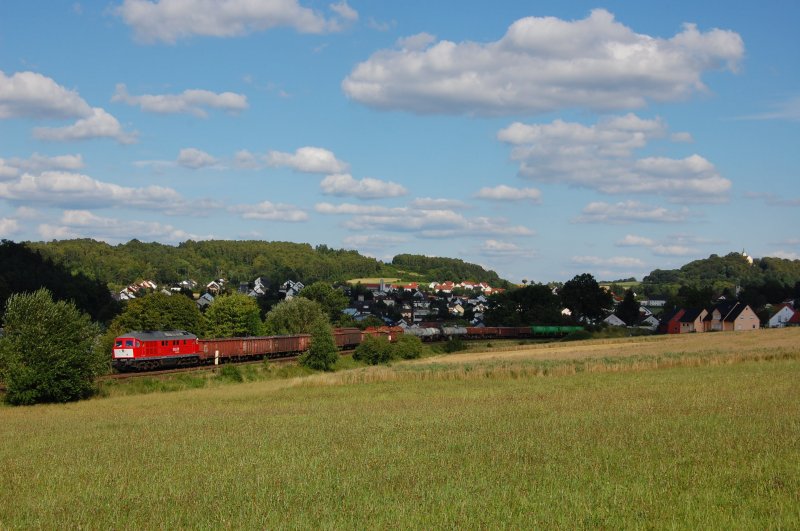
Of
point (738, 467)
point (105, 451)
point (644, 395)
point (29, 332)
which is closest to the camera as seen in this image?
point (738, 467)

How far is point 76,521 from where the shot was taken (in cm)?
1384

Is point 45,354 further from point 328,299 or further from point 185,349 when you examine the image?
point 328,299

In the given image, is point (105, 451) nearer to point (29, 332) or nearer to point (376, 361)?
point (29, 332)

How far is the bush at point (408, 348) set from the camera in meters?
79.0

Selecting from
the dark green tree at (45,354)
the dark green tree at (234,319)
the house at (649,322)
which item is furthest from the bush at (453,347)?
the house at (649,322)

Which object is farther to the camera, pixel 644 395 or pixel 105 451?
pixel 644 395

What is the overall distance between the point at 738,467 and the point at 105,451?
16.4 meters

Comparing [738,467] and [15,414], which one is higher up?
[738,467]

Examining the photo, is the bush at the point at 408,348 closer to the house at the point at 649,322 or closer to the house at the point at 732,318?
the house at the point at 732,318

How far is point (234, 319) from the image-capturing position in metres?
107

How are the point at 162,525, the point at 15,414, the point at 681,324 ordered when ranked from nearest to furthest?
the point at 162,525 → the point at 15,414 → the point at 681,324

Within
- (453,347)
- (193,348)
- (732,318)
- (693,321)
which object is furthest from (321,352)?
(732,318)

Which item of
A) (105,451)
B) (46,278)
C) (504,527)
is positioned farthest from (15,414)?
(46,278)

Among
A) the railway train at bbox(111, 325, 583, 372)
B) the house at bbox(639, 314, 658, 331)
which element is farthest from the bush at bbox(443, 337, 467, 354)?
the house at bbox(639, 314, 658, 331)
